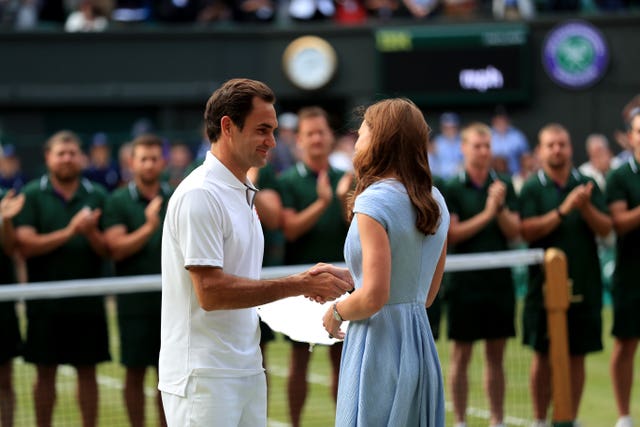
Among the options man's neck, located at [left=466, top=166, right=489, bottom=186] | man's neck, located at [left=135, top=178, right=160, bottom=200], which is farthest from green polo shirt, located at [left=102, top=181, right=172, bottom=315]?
man's neck, located at [left=466, top=166, right=489, bottom=186]

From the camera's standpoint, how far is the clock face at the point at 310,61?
73.4 feet

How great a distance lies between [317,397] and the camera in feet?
32.9

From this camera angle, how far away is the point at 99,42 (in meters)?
22.6

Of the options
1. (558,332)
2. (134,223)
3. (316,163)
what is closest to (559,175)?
(558,332)

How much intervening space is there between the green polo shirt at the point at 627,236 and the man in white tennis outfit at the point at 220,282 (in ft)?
15.4

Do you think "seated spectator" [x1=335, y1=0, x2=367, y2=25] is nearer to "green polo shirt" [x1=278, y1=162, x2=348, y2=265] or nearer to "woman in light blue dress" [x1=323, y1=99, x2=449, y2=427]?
"green polo shirt" [x1=278, y1=162, x2=348, y2=265]

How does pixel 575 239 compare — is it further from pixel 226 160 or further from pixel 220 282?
pixel 220 282

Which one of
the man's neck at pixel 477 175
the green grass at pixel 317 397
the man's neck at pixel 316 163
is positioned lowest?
the green grass at pixel 317 397

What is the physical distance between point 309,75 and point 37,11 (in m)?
5.32

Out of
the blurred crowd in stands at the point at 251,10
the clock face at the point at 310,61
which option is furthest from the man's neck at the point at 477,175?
the blurred crowd in stands at the point at 251,10

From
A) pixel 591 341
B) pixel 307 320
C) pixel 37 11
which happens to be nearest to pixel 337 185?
pixel 591 341

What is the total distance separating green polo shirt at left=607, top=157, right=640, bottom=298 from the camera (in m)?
9.12

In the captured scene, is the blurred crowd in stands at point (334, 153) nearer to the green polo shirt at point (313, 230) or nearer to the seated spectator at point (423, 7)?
the seated spectator at point (423, 7)

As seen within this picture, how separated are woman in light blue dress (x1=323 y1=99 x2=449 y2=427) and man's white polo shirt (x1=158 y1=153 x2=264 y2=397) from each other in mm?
394
